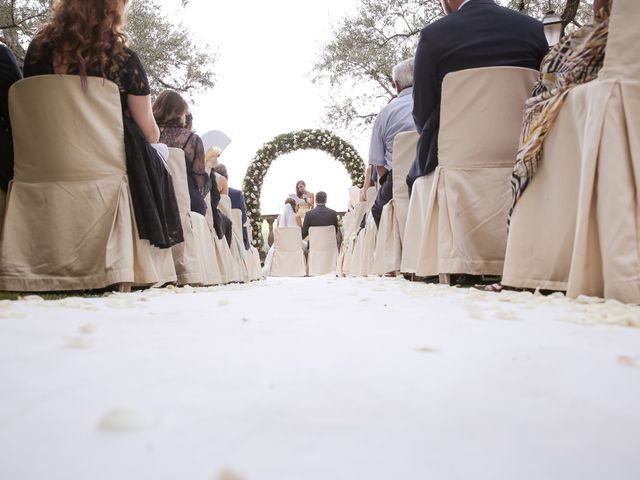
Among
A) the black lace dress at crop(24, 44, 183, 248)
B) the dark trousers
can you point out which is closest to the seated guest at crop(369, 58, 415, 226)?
the dark trousers

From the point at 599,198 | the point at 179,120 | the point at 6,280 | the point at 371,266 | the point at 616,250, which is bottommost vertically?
the point at 371,266

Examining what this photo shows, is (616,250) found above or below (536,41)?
below

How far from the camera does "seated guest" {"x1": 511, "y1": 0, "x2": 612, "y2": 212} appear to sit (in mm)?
1977

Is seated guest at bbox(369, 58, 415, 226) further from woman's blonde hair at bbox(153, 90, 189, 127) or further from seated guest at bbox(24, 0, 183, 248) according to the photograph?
seated guest at bbox(24, 0, 183, 248)

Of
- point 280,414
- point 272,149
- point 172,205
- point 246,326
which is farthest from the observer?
point 272,149

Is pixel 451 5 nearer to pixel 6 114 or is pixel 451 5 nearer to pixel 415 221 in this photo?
pixel 415 221

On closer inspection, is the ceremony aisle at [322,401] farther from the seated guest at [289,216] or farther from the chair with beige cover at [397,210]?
the seated guest at [289,216]

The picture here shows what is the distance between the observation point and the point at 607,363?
85cm

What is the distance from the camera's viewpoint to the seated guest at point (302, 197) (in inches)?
482

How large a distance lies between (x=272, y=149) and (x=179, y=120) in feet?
31.7

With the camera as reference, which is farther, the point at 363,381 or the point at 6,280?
the point at 6,280

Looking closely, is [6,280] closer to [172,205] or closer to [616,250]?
[172,205]

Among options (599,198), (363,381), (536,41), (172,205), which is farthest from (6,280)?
(536,41)

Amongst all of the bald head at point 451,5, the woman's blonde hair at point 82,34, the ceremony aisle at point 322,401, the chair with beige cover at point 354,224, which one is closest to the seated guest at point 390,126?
the chair with beige cover at point 354,224
